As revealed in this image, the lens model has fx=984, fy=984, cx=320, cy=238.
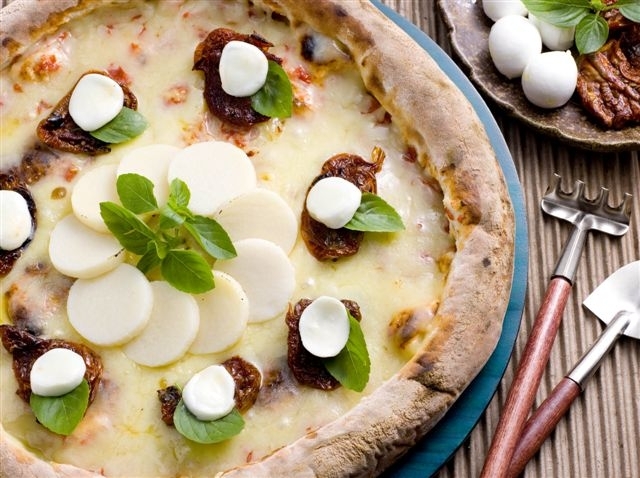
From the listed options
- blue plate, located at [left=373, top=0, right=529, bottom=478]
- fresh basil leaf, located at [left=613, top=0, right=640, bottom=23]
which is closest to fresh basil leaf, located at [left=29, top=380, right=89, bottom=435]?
blue plate, located at [left=373, top=0, right=529, bottom=478]

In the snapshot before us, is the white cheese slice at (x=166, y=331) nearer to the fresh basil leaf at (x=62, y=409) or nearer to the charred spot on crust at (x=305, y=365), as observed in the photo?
the fresh basil leaf at (x=62, y=409)

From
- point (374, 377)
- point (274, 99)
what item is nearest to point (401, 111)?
point (274, 99)

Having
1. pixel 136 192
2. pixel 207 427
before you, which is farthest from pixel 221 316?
pixel 136 192

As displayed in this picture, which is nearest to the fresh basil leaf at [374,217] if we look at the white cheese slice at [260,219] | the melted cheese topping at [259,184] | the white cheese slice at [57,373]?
the melted cheese topping at [259,184]

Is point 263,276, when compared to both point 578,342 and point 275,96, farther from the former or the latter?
point 578,342

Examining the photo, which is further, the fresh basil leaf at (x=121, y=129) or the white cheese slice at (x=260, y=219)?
the fresh basil leaf at (x=121, y=129)

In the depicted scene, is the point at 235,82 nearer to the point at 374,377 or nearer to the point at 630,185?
the point at 374,377
